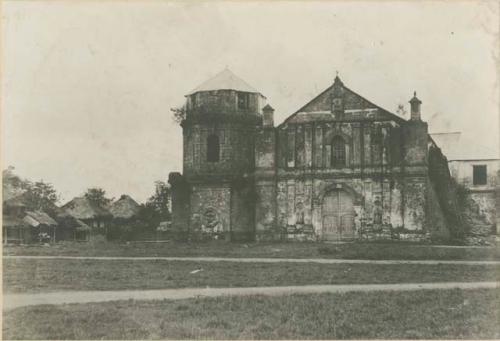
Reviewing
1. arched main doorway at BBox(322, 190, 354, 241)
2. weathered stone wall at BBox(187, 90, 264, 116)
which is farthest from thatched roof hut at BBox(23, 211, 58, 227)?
arched main doorway at BBox(322, 190, 354, 241)

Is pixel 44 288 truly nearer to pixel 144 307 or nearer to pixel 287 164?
pixel 144 307

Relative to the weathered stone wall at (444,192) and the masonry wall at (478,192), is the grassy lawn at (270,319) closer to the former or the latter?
the weathered stone wall at (444,192)

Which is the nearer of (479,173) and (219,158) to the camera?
(219,158)

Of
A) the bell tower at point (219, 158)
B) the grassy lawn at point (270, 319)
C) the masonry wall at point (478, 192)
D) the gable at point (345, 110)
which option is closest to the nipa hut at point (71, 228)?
the bell tower at point (219, 158)

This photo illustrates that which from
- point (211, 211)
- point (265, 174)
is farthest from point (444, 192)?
point (211, 211)

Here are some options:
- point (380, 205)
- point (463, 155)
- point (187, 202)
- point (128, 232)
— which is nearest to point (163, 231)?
point (128, 232)

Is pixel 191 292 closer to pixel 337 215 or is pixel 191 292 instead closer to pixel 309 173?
pixel 337 215
